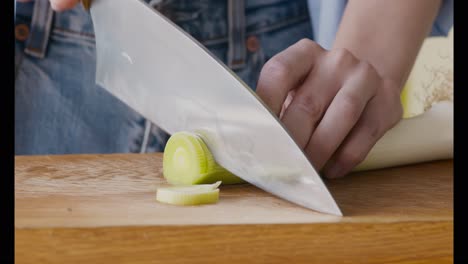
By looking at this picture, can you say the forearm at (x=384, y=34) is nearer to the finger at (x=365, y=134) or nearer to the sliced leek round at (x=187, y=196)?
Answer: the finger at (x=365, y=134)

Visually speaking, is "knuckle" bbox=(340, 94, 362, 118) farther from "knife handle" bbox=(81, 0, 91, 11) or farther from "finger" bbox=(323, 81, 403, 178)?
"knife handle" bbox=(81, 0, 91, 11)

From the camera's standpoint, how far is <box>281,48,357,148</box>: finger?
3.40ft

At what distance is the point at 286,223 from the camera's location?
82cm

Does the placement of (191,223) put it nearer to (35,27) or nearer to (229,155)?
(229,155)

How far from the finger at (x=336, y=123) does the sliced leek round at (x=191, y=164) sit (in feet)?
0.41

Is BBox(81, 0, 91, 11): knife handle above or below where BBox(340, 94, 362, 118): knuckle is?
above

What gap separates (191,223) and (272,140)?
184mm

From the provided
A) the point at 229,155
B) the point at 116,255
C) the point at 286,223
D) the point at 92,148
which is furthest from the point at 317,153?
the point at 92,148

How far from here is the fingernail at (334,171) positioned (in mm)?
A: 1106

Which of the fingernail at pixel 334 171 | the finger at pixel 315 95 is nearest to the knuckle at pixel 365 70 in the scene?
the finger at pixel 315 95

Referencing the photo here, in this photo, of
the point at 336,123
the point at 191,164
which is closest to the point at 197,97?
the point at 191,164

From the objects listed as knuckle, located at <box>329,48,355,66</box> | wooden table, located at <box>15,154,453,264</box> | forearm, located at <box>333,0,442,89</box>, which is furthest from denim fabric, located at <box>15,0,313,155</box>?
wooden table, located at <box>15,154,453,264</box>

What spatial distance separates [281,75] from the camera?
104 centimetres

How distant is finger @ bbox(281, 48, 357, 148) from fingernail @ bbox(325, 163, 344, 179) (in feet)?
0.27
